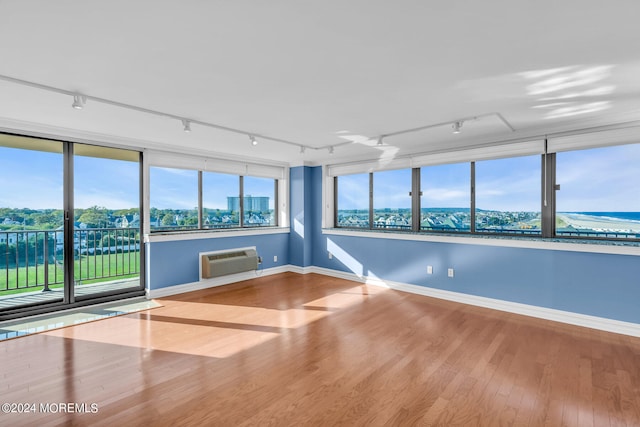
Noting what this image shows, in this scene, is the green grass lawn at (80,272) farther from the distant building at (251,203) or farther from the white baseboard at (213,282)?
the distant building at (251,203)

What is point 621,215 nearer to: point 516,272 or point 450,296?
point 516,272

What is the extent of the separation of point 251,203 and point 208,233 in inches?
45.4

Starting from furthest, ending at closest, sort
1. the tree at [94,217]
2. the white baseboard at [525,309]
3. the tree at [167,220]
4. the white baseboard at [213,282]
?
the tree at [167,220], the white baseboard at [213,282], the tree at [94,217], the white baseboard at [525,309]

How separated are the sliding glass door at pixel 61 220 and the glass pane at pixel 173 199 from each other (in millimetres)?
220

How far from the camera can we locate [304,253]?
6.04 m

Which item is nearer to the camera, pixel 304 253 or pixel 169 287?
pixel 169 287

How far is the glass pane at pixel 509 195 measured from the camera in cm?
393

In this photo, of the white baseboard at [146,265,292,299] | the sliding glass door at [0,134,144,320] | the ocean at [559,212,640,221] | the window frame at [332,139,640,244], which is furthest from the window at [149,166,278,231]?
the ocean at [559,212,640,221]

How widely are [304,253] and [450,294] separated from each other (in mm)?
2786

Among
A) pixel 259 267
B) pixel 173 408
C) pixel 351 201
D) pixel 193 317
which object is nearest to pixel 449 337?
pixel 173 408

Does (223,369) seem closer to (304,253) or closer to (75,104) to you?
(75,104)

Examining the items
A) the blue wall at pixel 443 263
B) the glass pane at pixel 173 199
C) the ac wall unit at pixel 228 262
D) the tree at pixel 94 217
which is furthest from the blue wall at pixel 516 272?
the tree at pixel 94 217

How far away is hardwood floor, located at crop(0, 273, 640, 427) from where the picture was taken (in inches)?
76.2

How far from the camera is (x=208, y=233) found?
16.6 ft
